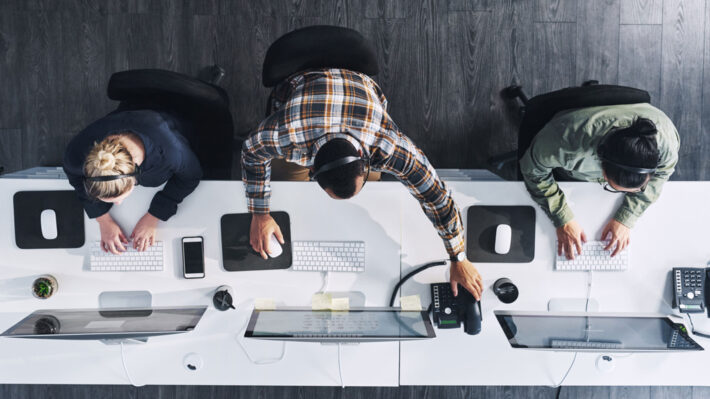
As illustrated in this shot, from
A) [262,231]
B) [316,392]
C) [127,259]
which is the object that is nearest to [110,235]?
[127,259]

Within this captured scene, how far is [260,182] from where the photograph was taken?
158 centimetres

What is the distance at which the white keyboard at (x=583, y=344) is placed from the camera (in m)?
1.53

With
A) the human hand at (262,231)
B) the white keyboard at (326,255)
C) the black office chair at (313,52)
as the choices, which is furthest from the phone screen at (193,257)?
the black office chair at (313,52)

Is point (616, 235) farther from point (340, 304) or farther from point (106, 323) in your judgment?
point (106, 323)

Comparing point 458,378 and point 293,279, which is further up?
point 293,279

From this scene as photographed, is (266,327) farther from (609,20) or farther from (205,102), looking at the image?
(609,20)

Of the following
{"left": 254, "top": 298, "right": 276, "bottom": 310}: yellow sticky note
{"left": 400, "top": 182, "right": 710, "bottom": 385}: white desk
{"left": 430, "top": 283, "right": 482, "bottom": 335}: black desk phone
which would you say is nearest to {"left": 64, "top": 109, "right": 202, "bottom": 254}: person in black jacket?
{"left": 254, "top": 298, "right": 276, "bottom": 310}: yellow sticky note

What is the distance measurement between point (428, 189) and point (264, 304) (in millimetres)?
788

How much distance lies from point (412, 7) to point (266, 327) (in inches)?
70.2

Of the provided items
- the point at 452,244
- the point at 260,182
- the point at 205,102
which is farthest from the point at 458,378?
the point at 205,102

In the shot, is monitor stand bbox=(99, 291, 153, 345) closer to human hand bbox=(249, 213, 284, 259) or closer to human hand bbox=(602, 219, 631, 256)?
human hand bbox=(249, 213, 284, 259)

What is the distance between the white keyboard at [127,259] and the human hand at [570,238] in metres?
1.58

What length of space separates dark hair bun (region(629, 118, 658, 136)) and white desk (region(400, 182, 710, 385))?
0.39 meters

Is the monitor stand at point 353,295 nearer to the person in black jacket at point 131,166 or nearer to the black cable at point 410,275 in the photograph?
the black cable at point 410,275
